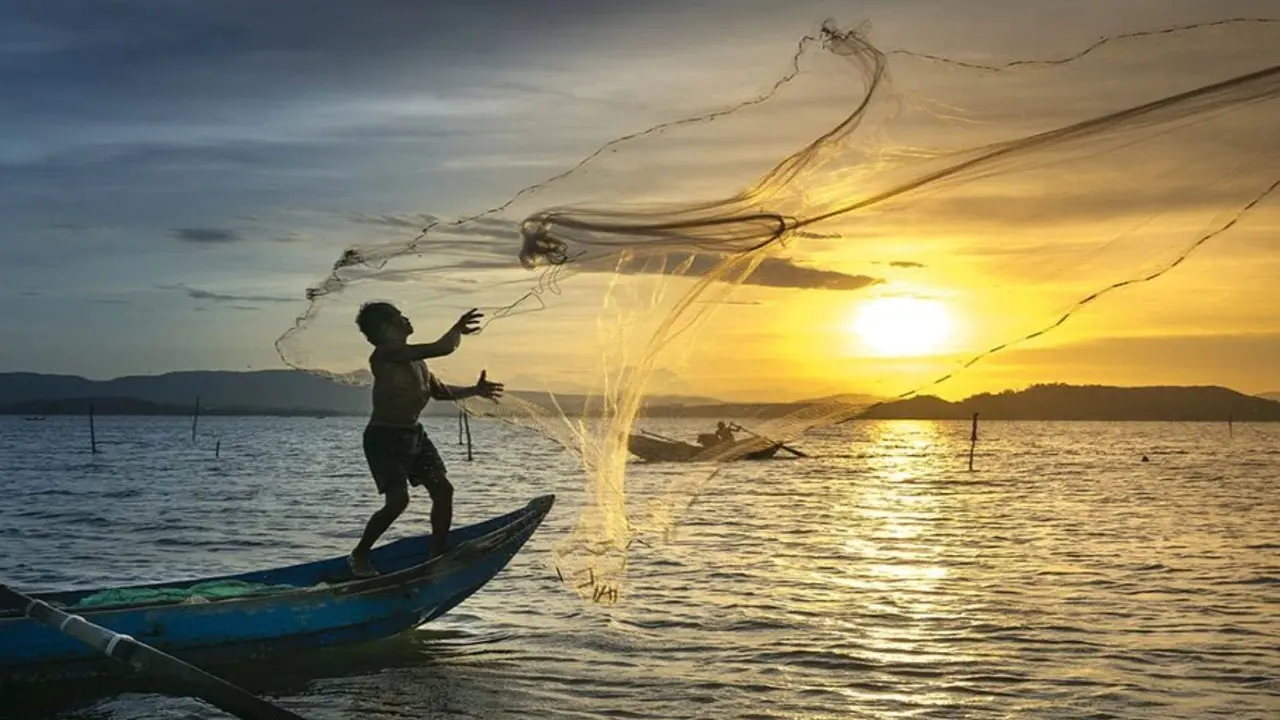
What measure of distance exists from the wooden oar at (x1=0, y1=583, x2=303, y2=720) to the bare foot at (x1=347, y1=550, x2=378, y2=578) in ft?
12.4

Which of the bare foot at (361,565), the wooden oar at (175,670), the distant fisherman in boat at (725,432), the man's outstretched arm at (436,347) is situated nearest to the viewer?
the wooden oar at (175,670)

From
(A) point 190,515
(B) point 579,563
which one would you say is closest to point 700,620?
(B) point 579,563

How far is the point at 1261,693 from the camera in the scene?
12594mm

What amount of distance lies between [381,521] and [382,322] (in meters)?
1.75

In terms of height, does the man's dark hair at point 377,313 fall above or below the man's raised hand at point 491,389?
above

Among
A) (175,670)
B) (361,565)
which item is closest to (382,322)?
(361,565)

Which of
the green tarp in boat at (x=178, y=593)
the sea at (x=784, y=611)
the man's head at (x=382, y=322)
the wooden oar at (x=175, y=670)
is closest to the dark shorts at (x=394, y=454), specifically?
the man's head at (x=382, y=322)

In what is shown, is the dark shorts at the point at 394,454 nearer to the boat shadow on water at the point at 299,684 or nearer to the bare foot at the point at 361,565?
the bare foot at the point at 361,565

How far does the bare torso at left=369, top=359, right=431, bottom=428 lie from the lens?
11906mm

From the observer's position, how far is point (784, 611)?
17.3 meters

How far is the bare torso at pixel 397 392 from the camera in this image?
39.1ft

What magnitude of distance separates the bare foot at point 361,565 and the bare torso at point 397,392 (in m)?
1.57

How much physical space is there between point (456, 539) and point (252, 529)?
19354 millimetres

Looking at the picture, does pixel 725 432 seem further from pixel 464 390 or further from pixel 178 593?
pixel 178 593
